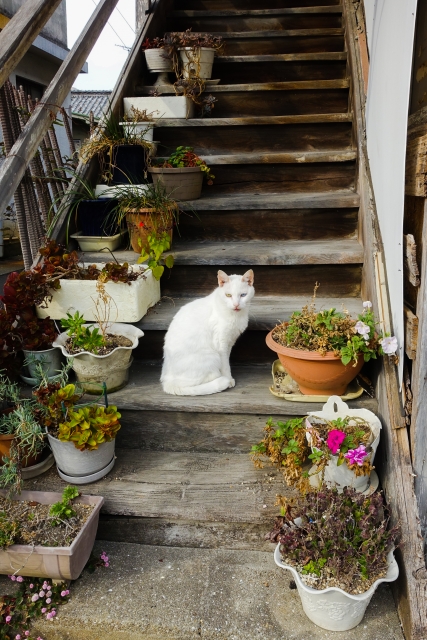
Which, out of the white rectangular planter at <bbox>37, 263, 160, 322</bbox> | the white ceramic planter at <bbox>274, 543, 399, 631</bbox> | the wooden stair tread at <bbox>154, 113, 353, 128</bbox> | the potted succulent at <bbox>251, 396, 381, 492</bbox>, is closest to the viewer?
the white ceramic planter at <bbox>274, 543, 399, 631</bbox>

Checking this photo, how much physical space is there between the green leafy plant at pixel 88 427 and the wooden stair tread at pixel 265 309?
0.63 m

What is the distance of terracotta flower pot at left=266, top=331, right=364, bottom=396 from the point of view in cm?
196

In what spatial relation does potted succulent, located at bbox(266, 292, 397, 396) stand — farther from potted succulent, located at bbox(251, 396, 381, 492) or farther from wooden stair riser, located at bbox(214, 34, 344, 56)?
wooden stair riser, located at bbox(214, 34, 344, 56)

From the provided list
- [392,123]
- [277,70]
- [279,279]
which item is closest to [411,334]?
[392,123]

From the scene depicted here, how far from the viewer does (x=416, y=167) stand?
1.68m

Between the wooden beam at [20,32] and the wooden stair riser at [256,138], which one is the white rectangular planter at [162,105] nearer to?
the wooden stair riser at [256,138]

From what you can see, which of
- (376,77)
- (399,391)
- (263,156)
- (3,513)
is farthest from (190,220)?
(3,513)

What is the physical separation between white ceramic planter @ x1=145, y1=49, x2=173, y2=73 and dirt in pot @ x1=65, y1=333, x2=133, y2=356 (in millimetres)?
2169

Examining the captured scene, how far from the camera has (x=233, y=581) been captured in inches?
66.6

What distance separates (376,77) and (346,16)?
1675mm

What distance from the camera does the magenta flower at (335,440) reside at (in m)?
1.67

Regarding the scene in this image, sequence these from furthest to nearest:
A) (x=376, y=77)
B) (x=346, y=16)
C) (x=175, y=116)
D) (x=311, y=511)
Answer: (x=346, y=16) < (x=175, y=116) < (x=376, y=77) < (x=311, y=511)

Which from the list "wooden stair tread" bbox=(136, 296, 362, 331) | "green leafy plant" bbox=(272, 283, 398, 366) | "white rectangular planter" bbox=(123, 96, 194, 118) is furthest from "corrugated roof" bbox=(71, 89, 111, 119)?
"green leafy plant" bbox=(272, 283, 398, 366)

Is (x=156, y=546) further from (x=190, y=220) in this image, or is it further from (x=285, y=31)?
(x=285, y=31)
